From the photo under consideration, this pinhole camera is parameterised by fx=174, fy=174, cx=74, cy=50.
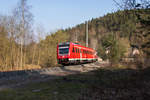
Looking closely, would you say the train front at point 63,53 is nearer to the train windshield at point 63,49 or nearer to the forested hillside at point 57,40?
the train windshield at point 63,49

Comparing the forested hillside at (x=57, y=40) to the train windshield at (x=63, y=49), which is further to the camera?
the train windshield at (x=63, y=49)

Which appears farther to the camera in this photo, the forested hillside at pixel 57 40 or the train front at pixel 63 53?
the train front at pixel 63 53

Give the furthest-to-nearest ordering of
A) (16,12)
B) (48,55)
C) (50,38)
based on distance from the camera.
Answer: (50,38), (48,55), (16,12)

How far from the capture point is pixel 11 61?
22.2 m

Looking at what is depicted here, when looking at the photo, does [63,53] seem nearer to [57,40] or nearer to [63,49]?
[63,49]

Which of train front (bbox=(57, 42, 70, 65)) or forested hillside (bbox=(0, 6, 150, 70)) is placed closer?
forested hillside (bbox=(0, 6, 150, 70))

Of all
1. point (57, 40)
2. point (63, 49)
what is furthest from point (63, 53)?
point (57, 40)

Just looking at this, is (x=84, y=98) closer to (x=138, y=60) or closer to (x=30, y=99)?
(x=30, y=99)

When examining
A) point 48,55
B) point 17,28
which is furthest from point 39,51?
point 17,28

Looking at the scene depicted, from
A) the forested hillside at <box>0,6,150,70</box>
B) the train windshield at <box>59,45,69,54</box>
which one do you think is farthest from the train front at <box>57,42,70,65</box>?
the forested hillside at <box>0,6,150,70</box>

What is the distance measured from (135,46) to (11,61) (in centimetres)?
1662

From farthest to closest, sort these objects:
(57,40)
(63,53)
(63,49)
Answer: (57,40) → (63,49) → (63,53)

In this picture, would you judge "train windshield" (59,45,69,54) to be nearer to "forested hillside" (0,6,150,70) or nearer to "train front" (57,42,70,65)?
"train front" (57,42,70,65)

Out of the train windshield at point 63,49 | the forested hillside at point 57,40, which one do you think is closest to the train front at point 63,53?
the train windshield at point 63,49
